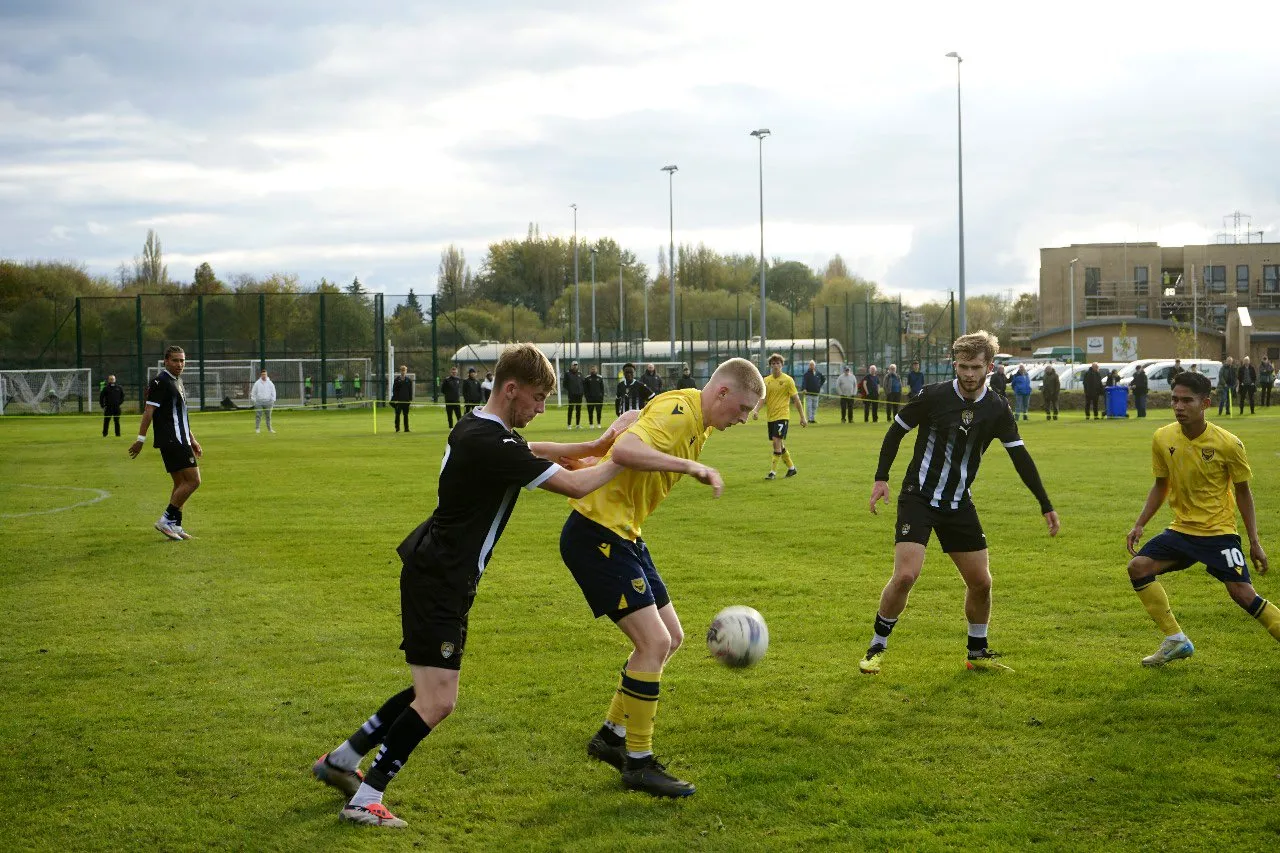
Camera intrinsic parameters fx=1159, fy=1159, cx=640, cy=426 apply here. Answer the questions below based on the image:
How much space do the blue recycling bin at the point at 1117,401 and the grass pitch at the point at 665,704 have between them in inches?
1087

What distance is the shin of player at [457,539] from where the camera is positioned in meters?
4.91

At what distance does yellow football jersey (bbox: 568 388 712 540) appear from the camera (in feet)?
18.1

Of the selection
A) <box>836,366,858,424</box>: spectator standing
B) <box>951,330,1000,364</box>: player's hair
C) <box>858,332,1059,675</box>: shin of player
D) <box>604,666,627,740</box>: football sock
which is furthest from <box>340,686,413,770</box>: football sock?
<box>836,366,858,424</box>: spectator standing

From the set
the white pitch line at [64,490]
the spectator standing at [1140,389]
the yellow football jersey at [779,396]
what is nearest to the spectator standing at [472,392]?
the yellow football jersey at [779,396]

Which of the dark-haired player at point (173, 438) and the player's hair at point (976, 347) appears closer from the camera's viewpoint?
the player's hair at point (976, 347)

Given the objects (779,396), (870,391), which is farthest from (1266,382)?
(779,396)

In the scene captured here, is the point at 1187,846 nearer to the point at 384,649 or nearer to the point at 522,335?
the point at 384,649

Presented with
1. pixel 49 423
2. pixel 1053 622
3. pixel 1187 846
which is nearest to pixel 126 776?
pixel 1187 846

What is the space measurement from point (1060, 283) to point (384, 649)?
336 ft

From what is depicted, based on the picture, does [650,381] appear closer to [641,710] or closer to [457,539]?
[641,710]

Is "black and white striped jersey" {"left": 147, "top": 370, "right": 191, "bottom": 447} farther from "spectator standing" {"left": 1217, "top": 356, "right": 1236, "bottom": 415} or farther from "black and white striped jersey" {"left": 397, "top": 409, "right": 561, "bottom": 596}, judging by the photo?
"spectator standing" {"left": 1217, "top": 356, "right": 1236, "bottom": 415}

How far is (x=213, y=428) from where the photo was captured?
126 feet

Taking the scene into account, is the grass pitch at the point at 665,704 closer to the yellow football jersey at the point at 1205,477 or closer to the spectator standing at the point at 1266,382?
the yellow football jersey at the point at 1205,477

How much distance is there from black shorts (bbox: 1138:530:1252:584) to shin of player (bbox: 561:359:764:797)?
10.9 ft
